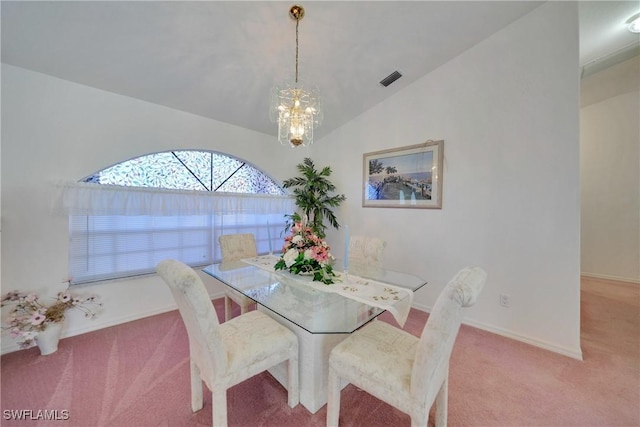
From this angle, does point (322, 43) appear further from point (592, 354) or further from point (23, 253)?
point (592, 354)

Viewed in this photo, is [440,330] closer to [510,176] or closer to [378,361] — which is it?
[378,361]

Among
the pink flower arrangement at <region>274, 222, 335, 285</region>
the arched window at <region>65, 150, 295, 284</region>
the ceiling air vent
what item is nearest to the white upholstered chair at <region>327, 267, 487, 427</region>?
the pink flower arrangement at <region>274, 222, 335, 285</region>

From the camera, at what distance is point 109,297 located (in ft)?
8.73

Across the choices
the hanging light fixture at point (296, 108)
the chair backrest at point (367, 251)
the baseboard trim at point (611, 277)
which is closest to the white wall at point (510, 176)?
the chair backrest at point (367, 251)

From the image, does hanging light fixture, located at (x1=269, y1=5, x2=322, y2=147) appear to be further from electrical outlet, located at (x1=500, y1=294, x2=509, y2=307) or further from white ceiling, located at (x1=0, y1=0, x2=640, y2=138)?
electrical outlet, located at (x1=500, y1=294, x2=509, y2=307)

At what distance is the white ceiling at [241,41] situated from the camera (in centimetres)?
185

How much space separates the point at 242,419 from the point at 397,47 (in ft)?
11.5

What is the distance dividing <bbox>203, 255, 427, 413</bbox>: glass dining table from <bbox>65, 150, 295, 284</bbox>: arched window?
644 millimetres

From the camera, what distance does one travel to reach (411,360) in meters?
1.33

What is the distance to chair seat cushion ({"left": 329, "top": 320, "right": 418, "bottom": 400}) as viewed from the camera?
1218mm

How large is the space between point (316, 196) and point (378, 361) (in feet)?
9.93

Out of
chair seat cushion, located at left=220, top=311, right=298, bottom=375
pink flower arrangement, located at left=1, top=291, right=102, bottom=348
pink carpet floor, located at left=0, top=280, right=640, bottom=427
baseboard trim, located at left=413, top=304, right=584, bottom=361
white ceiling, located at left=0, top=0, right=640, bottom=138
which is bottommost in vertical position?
pink carpet floor, located at left=0, top=280, right=640, bottom=427

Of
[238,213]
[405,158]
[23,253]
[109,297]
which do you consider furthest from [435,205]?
[23,253]

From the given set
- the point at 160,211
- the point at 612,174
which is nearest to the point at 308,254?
the point at 160,211
